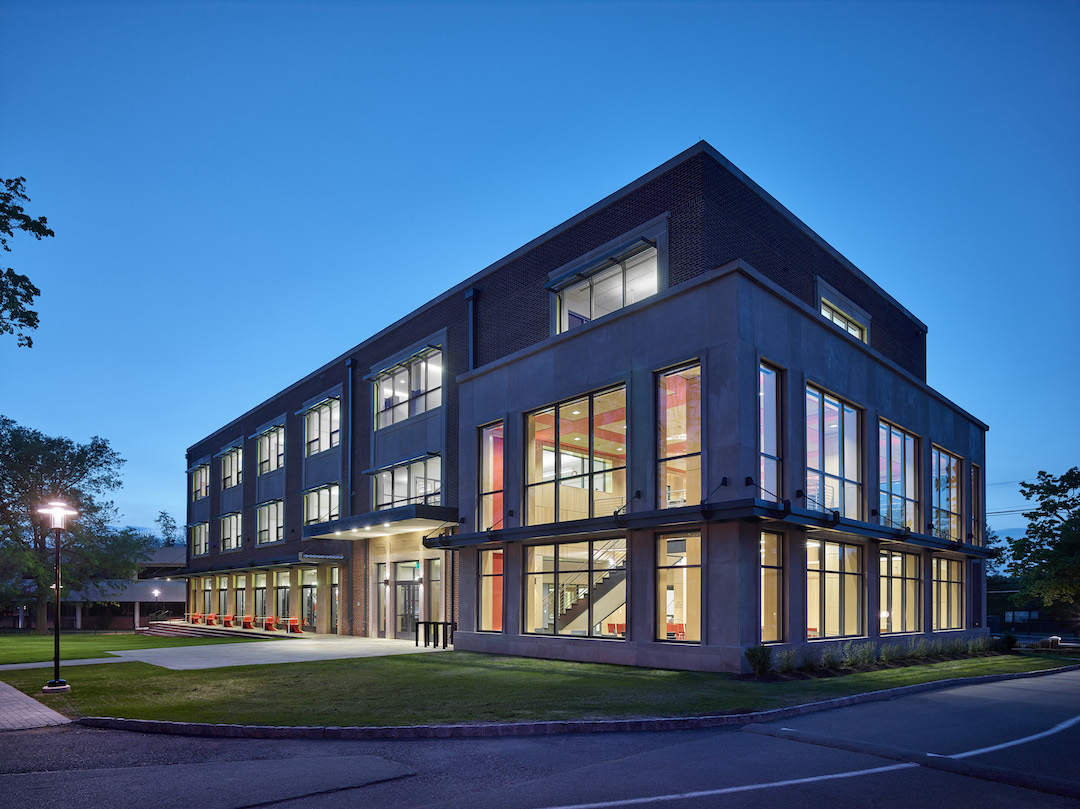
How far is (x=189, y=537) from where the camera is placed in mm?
64125

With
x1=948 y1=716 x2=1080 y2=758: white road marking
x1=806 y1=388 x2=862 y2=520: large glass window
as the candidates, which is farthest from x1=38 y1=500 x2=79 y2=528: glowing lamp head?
x1=806 y1=388 x2=862 y2=520: large glass window

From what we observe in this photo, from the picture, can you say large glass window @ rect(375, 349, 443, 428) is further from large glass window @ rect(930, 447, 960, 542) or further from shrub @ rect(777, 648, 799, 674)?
large glass window @ rect(930, 447, 960, 542)

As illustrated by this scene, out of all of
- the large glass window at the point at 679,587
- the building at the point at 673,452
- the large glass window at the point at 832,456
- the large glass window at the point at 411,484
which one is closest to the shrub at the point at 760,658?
the building at the point at 673,452

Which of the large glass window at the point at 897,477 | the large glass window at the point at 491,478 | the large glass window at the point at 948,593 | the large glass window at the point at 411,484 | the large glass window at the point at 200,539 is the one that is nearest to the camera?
the large glass window at the point at 897,477

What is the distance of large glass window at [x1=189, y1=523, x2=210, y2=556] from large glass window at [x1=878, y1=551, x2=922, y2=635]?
163 ft

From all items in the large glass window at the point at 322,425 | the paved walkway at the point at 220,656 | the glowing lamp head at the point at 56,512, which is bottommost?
the paved walkway at the point at 220,656

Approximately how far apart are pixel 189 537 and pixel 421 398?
40166 mm

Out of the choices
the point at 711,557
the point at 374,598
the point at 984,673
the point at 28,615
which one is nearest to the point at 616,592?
the point at 711,557

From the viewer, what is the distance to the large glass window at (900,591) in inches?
961

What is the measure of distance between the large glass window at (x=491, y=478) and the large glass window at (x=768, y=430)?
372 inches

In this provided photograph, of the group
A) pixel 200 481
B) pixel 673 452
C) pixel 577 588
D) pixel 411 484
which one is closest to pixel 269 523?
pixel 200 481

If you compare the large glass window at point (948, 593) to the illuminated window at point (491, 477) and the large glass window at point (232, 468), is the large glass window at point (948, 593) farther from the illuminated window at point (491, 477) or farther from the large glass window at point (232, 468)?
the large glass window at point (232, 468)

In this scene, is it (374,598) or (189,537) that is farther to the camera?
(189,537)

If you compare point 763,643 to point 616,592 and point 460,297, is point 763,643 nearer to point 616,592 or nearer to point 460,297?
point 616,592
